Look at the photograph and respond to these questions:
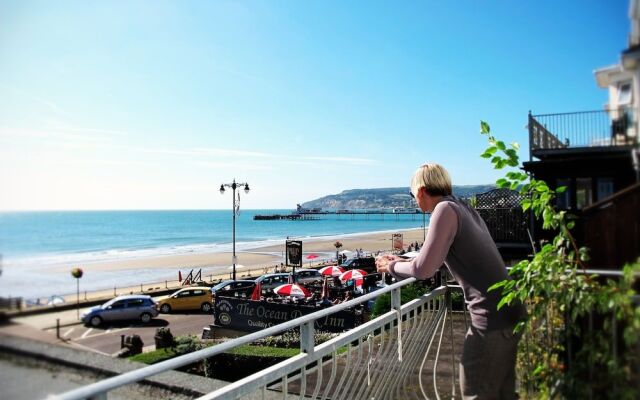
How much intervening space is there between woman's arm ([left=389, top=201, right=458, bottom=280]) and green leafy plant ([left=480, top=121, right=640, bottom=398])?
257 mm

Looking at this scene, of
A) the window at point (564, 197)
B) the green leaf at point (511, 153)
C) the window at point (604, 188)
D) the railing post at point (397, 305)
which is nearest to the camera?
the window at point (604, 188)

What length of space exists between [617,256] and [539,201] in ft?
1.48

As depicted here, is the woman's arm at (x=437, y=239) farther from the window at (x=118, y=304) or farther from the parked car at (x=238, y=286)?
the parked car at (x=238, y=286)

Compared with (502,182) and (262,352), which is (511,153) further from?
(262,352)

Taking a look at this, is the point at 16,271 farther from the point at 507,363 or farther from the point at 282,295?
the point at 282,295

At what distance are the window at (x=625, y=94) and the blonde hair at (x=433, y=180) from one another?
3.47 feet

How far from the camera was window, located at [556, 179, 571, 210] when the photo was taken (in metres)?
1.38

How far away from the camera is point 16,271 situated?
810 mm

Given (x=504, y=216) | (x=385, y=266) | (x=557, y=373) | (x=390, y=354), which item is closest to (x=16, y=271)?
(x=385, y=266)

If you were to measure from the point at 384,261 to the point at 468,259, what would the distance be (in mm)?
512

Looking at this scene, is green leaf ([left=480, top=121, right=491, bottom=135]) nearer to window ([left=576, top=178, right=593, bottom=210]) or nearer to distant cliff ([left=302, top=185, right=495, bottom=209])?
window ([left=576, top=178, right=593, bottom=210])

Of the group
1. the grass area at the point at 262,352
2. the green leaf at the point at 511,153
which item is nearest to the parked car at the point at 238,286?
the grass area at the point at 262,352

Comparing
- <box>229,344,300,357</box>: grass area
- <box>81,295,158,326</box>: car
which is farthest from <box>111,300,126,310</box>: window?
<box>229,344,300,357</box>: grass area

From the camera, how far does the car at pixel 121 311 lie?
42.3 inches
